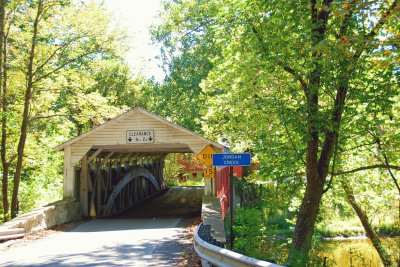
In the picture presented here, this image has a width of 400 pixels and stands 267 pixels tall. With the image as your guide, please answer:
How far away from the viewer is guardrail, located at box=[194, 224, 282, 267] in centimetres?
504

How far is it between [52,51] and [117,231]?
877 centimetres

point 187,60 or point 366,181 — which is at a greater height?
point 187,60

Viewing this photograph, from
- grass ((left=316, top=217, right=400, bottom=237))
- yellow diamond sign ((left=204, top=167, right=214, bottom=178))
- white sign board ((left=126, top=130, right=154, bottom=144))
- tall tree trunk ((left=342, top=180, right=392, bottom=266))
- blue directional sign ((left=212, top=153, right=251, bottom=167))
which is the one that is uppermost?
white sign board ((left=126, top=130, right=154, bottom=144))

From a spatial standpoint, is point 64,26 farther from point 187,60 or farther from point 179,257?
point 187,60

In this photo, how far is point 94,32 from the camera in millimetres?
18797

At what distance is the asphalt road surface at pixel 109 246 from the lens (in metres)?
9.32

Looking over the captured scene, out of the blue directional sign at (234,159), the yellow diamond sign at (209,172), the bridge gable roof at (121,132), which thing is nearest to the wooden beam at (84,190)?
the bridge gable roof at (121,132)

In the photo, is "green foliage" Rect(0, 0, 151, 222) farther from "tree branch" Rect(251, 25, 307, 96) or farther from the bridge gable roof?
"tree branch" Rect(251, 25, 307, 96)

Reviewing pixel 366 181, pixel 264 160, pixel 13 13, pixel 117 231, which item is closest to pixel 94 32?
pixel 13 13

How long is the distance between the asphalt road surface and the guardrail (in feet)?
5.46

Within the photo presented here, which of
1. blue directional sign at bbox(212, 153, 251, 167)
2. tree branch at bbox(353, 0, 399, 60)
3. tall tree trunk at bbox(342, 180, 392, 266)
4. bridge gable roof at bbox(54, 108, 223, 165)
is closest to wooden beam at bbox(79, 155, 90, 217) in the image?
bridge gable roof at bbox(54, 108, 223, 165)

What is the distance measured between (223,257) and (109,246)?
19.0ft

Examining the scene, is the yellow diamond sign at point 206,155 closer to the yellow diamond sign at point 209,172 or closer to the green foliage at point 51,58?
the yellow diamond sign at point 209,172

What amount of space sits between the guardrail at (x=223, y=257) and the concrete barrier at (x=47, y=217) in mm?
6121
